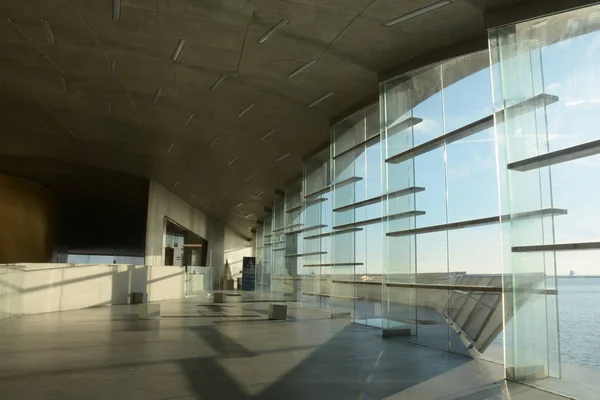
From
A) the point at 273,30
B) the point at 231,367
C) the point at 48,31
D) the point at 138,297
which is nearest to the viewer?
the point at 231,367

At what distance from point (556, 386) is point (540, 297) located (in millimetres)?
1212

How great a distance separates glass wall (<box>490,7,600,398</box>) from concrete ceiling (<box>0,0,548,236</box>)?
1722 millimetres

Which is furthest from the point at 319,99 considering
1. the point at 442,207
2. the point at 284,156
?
the point at 284,156

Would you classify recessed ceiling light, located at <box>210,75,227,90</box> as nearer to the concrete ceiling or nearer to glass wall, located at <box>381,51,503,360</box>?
the concrete ceiling

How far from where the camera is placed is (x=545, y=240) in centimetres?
680

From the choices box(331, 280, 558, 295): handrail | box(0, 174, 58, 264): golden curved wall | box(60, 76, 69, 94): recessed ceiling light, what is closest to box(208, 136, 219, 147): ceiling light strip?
box(60, 76, 69, 94): recessed ceiling light

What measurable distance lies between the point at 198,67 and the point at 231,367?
7.43m

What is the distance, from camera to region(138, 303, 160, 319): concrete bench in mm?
13844

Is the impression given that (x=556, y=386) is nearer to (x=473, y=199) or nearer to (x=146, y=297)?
(x=473, y=199)

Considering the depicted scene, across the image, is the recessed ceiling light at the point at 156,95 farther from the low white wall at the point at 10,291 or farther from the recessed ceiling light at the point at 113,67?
the low white wall at the point at 10,291

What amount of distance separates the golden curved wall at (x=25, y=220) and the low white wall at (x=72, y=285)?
10.4 m

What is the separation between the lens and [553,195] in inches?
268

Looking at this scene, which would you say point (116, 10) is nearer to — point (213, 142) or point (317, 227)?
point (213, 142)

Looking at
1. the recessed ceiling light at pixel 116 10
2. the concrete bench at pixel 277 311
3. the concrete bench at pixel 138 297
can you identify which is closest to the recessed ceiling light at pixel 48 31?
the recessed ceiling light at pixel 116 10
